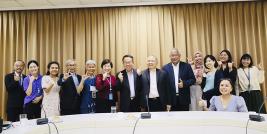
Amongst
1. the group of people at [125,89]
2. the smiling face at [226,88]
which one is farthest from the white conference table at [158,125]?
the group of people at [125,89]

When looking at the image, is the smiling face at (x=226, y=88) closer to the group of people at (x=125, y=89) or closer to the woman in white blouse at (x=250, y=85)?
the group of people at (x=125, y=89)

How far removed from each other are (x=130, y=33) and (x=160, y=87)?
1.57 metres

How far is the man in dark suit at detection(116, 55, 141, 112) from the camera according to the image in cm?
427

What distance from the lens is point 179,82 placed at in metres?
4.39

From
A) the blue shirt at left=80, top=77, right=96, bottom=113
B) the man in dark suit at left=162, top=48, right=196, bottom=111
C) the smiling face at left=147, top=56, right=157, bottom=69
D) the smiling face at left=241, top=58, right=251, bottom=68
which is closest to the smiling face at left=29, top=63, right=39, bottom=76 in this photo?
the blue shirt at left=80, top=77, right=96, bottom=113

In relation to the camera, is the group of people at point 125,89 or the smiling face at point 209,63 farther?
the smiling face at point 209,63

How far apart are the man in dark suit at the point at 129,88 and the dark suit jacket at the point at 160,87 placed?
4.0 inches

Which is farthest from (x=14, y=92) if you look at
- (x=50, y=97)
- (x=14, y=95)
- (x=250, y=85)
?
(x=250, y=85)

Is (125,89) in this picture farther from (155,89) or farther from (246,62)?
(246,62)

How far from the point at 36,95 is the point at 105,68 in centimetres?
107

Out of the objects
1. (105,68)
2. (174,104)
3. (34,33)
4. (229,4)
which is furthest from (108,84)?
(229,4)

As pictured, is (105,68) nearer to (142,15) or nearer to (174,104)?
(174,104)

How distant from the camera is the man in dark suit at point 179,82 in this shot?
4320 mm

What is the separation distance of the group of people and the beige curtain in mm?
822
